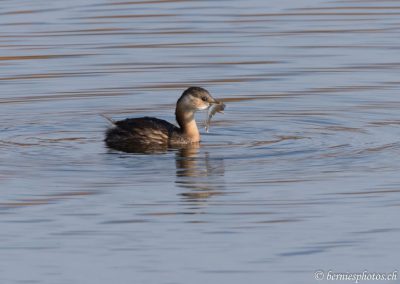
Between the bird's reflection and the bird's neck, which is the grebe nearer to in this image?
the bird's neck

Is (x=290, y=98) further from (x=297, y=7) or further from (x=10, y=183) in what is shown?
(x=297, y=7)

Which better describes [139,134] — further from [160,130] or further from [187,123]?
[187,123]

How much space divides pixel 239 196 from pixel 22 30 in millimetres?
10992

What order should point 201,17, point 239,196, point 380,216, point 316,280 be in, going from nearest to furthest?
point 316,280 → point 380,216 → point 239,196 → point 201,17

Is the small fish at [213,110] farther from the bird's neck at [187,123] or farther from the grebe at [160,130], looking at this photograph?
the bird's neck at [187,123]

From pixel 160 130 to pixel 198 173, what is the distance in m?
1.96

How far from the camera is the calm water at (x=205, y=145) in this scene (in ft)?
37.4

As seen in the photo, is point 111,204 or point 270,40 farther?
point 270,40

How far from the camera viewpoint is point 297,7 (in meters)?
25.5

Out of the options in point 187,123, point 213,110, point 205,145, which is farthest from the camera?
point 213,110

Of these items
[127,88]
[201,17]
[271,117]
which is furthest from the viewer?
[201,17]

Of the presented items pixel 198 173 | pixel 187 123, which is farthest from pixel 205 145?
pixel 198 173

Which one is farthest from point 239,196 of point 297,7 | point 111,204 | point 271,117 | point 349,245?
point 297,7

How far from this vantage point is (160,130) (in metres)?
16.5
